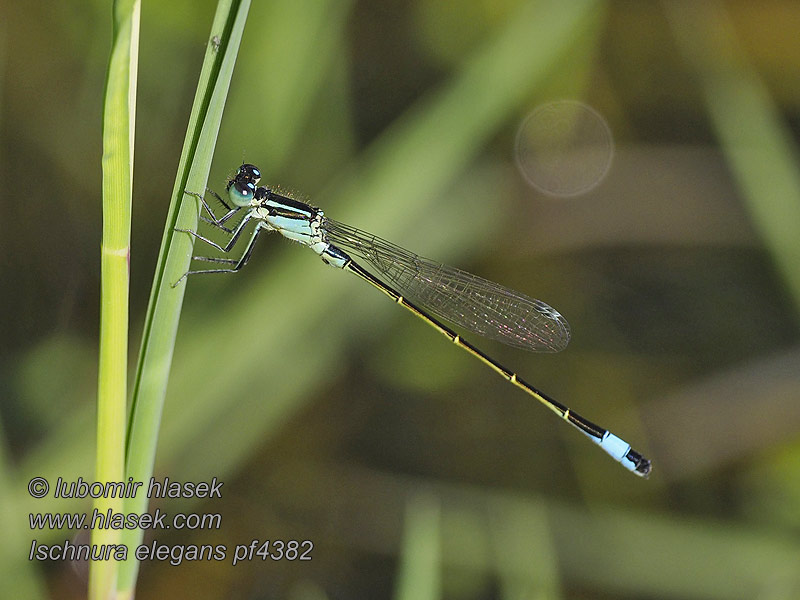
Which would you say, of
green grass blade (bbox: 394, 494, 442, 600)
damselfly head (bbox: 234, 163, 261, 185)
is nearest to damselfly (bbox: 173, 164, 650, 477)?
damselfly head (bbox: 234, 163, 261, 185)

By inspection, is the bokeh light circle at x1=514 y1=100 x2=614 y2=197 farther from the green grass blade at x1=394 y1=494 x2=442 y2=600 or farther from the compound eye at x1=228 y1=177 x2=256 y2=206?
the green grass blade at x1=394 y1=494 x2=442 y2=600

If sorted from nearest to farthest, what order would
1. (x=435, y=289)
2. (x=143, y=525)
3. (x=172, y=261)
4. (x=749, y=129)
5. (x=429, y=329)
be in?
(x=172, y=261) < (x=143, y=525) < (x=435, y=289) < (x=749, y=129) < (x=429, y=329)

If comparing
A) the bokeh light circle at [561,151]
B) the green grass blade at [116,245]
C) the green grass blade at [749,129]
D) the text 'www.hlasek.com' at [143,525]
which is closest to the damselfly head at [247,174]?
the text 'www.hlasek.com' at [143,525]

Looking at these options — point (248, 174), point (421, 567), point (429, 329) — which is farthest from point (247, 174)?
point (429, 329)

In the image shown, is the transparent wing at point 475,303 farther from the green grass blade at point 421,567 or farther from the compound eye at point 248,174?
the green grass blade at point 421,567

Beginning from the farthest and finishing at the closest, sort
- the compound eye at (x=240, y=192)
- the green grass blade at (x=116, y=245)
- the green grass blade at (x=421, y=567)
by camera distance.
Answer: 1. the compound eye at (x=240, y=192)
2. the green grass blade at (x=421, y=567)
3. the green grass blade at (x=116, y=245)

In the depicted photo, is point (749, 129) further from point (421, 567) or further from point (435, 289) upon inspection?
point (421, 567)
